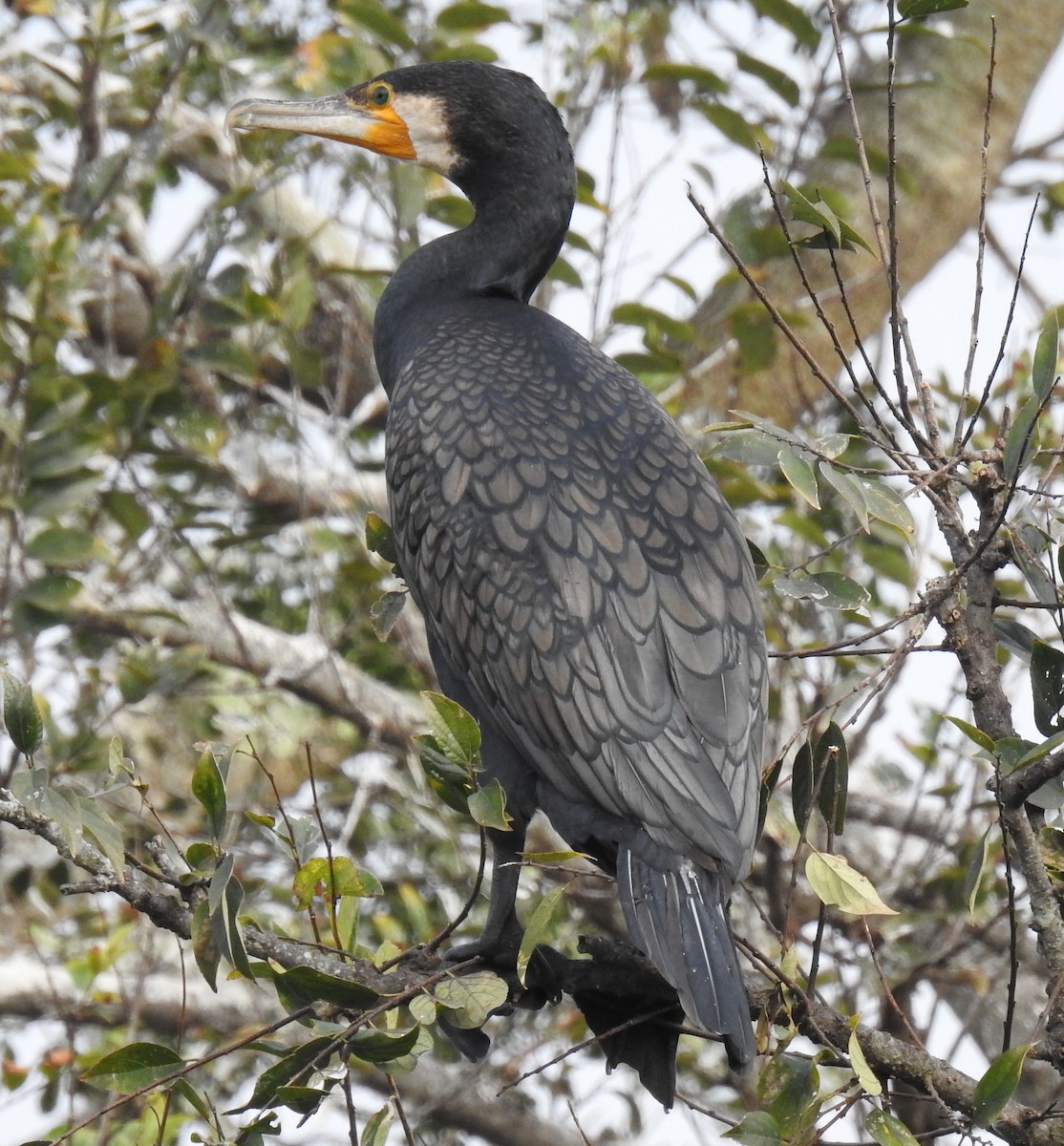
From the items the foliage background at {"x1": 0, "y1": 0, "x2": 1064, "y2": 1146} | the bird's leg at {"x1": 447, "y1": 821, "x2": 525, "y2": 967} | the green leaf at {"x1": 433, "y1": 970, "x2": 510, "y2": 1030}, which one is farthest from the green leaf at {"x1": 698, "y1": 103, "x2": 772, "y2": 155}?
the green leaf at {"x1": 433, "y1": 970, "x2": 510, "y2": 1030}

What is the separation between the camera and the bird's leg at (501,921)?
8.11ft

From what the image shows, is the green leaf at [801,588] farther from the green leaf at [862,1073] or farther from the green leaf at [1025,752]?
the green leaf at [862,1073]

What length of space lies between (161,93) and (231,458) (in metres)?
1.01

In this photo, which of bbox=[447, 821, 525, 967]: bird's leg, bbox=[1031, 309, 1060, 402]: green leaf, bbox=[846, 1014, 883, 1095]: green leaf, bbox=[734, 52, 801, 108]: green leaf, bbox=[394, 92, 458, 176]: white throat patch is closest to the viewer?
bbox=[846, 1014, 883, 1095]: green leaf

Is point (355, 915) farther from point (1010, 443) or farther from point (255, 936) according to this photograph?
point (1010, 443)

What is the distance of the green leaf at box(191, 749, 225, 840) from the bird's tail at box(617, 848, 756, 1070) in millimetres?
554

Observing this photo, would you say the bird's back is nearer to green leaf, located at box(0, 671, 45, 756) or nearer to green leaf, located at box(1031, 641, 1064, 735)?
green leaf, located at box(1031, 641, 1064, 735)

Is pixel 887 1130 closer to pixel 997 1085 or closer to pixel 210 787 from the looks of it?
pixel 997 1085

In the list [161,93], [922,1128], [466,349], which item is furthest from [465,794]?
[161,93]

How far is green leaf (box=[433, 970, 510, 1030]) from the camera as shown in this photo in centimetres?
199

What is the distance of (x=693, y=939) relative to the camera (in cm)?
205

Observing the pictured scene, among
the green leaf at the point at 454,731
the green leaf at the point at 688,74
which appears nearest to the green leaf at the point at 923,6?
the green leaf at the point at 454,731

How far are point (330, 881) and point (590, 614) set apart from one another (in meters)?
0.57

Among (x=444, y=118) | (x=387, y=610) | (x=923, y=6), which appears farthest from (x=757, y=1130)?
(x=444, y=118)
